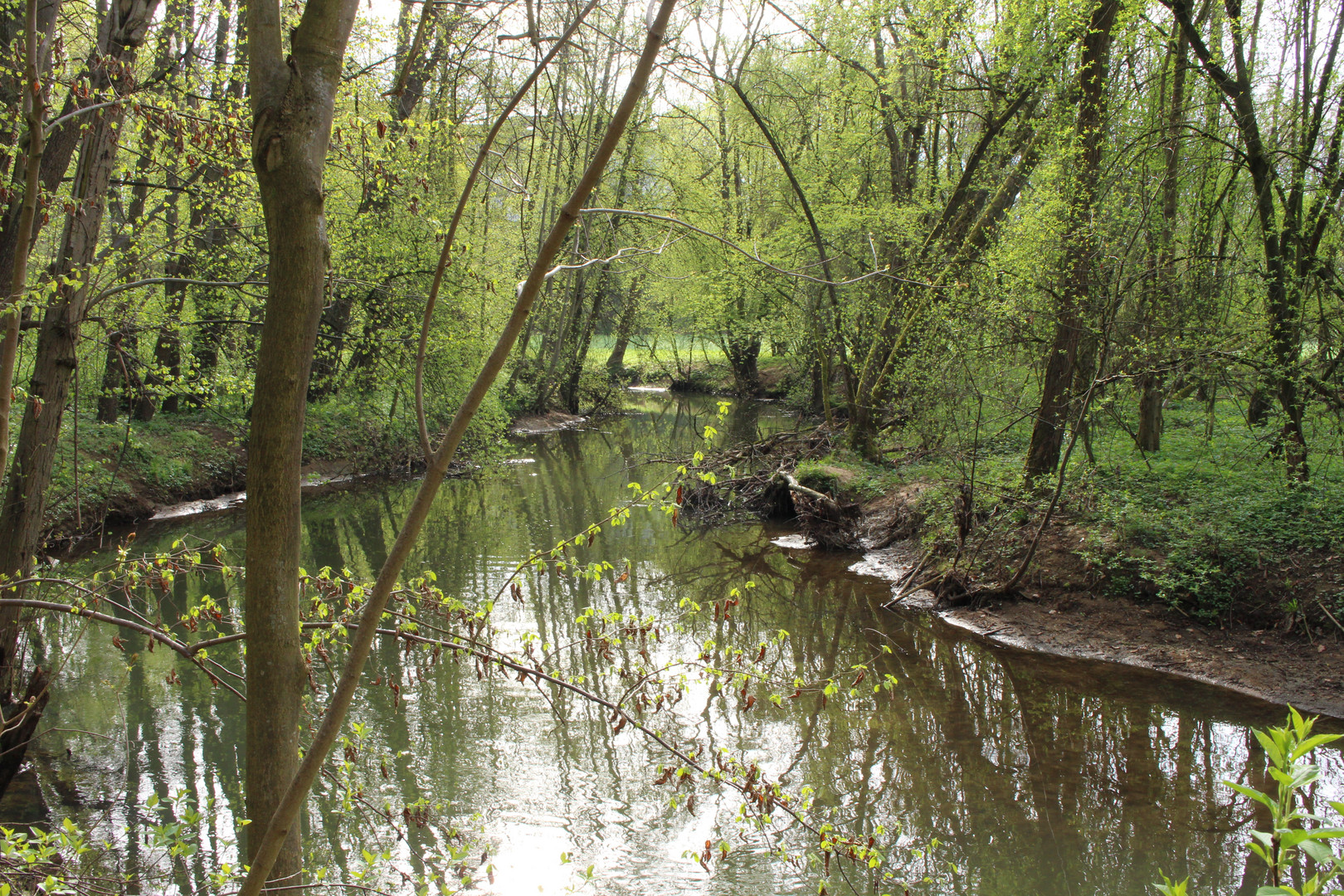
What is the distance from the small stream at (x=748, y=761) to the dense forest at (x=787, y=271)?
919mm

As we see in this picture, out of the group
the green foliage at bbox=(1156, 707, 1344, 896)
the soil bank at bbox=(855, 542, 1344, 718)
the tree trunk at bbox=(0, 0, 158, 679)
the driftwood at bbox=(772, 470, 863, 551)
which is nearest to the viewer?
the green foliage at bbox=(1156, 707, 1344, 896)

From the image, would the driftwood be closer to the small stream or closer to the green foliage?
the small stream

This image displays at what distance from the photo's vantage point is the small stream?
15.6ft

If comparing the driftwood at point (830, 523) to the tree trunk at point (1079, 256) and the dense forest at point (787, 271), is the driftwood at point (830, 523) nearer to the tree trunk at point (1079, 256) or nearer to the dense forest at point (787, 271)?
the dense forest at point (787, 271)

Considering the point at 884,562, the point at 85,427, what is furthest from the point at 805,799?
the point at 85,427

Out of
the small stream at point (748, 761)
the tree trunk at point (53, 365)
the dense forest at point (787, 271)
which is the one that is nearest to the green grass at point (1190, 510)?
the dense forest at point (787, 271)

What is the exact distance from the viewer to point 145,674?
700cm

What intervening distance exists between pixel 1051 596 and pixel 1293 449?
8.25 ft

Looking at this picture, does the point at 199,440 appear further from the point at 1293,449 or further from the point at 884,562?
the point at 1293,449

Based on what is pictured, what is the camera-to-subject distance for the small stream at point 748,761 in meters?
4.77

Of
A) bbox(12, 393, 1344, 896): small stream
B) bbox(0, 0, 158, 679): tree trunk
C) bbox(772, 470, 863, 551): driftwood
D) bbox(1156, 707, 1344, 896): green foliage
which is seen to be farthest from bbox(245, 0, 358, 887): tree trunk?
bbox(772, 470, 863, 551): driftwood

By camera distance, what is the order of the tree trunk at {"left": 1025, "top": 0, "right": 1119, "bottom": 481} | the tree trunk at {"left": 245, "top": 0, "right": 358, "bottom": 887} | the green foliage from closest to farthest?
the green foliage → the tree trunk at {"left": 245, "top": 0, "right": 358, "bottom": 887} → the tree trunk at {"left": 1025, "top": 0, "right": 1119, "bottom": 481}

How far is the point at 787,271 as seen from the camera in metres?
1.84

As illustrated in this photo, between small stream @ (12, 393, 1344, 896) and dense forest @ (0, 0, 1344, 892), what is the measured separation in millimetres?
919
